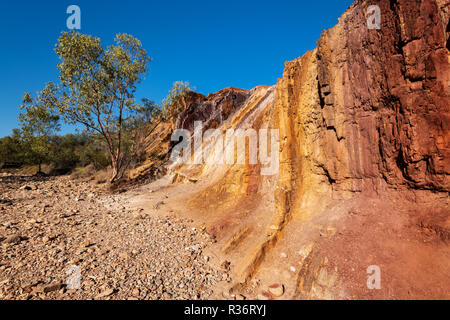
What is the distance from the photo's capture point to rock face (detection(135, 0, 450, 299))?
4598 mm

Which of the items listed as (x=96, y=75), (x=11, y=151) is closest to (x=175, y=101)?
(x=96, y=75)

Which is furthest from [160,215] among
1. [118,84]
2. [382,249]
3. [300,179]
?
[118,84]

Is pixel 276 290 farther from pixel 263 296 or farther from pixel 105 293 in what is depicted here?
pixel 105 293

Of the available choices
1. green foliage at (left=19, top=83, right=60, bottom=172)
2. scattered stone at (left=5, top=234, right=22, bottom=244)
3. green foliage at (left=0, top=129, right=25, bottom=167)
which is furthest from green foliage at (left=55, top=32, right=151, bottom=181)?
green foliage at (left=0, top=129, right=25, bottom=167)

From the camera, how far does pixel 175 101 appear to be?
26359 millimetres

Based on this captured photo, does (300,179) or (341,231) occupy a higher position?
(300,179)

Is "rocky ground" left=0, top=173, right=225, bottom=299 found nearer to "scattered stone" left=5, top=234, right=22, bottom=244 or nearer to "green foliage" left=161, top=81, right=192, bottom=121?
"scattered stone" left=5, top=234, right=22, bottom=244

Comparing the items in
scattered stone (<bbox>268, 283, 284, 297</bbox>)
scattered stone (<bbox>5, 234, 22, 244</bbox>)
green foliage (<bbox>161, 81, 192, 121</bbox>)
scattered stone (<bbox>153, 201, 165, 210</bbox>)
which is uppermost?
green foliage (<bbox>161, 81, 192, 121</bbox>)

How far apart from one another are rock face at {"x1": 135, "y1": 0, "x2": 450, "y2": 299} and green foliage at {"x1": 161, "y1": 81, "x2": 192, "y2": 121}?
64.4 ft

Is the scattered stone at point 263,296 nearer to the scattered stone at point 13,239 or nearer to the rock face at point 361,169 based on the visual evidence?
the rock face at point 361,169

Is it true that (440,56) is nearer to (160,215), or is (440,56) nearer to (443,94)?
(443,94)

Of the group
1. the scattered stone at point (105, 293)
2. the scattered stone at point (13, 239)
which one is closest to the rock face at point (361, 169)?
the scattered stone at point (105, 293)

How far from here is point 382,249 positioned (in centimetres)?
483
